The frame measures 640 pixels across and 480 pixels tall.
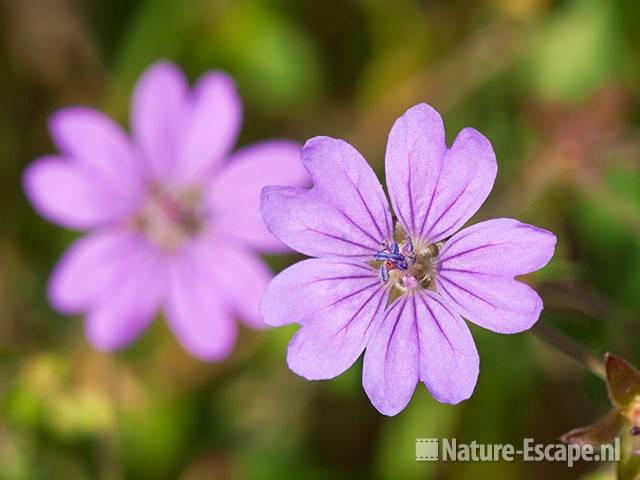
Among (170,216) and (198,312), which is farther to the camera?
(170,216)

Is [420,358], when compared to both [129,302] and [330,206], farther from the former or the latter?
[129,302]

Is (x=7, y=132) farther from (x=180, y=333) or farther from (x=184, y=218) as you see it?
(x=180, y=333)

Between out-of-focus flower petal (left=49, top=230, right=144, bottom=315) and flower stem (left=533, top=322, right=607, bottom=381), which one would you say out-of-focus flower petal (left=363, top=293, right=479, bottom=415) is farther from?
out-of-focus flower petal (left=49, top=230, right=144, bottom=315)

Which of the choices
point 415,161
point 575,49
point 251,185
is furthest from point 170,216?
point 575,49

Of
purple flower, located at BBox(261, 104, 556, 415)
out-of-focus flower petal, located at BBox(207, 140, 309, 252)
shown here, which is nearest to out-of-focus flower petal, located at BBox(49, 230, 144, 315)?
out-of-focus flower petal, located at BBox(207, 140, 309, 252)

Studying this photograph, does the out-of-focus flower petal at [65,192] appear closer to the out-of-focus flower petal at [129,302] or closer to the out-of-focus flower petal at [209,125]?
the out-of-focus flower petal at [129,302]

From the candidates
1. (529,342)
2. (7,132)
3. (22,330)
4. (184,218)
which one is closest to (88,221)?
(184,218)
